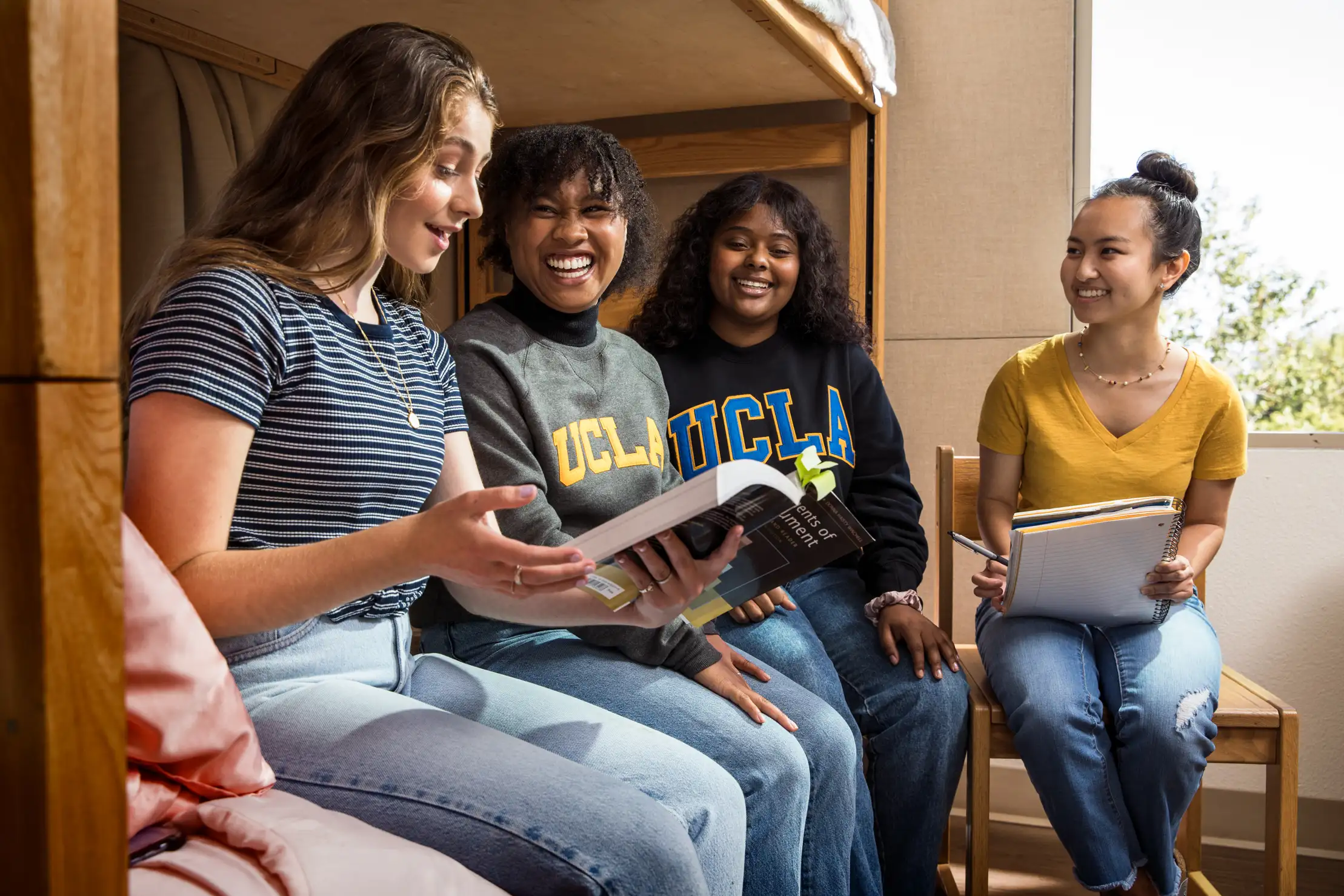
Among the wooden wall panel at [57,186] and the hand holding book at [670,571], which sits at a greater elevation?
the wooden wall panel at [57,186]

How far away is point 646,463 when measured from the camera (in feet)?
5.06

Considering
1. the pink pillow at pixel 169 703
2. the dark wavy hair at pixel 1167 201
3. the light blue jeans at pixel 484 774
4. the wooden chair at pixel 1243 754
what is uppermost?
the dark wavy hair at pixel 1167 201

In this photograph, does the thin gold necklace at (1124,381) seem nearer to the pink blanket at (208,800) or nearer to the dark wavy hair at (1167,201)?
the dark wavy hair at (1167,201)

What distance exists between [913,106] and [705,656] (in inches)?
67.6


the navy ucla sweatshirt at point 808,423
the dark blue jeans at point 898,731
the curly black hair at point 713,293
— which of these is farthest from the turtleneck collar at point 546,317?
the dark blue jeans at point 898,731

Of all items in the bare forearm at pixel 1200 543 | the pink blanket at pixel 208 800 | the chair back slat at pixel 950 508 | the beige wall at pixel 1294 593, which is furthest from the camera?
the beige wall at pixel 1294 593

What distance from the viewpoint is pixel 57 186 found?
21.0 inches

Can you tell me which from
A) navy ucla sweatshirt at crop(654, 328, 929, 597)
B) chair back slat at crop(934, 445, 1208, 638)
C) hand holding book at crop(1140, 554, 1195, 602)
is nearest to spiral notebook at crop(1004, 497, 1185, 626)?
hand holding book at crop(1140, 554, 1195, 602)

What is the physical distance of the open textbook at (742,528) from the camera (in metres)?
0.87

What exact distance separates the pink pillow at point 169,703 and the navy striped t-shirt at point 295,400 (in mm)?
194

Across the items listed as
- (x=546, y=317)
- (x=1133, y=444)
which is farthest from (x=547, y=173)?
(x=1133, y=444)

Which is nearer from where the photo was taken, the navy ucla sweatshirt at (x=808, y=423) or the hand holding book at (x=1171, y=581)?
the hand holding book at (x=1171, y=581)

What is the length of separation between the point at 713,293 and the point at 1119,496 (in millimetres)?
785

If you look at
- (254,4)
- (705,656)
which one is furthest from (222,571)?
(254,4)
